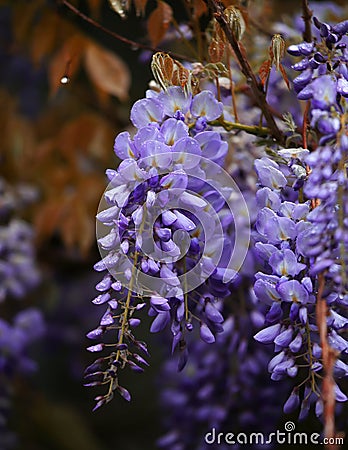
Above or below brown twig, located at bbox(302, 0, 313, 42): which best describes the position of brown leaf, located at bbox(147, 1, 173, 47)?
below

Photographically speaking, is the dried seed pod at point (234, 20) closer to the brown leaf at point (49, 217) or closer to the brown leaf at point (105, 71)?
the brown leaf at point (105, 71)

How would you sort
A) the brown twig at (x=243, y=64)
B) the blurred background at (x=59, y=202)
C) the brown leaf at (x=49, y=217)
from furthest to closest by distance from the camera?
the brown leaf at (x=49, y=217) → the blurred background at (x=59, y=202) → the brown twig at (x=243, y=64)

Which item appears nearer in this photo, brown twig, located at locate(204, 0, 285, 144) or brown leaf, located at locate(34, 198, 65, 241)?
brown twig, located at locate(204, 0, 285, 144)

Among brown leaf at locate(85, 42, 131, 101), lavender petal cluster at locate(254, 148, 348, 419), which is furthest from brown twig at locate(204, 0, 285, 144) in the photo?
brown leaf at locate(85, 42, 131, 101)

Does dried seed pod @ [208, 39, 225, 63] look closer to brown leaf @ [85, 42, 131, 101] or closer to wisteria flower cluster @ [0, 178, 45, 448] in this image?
brown leaf @ [85, 42, 131, 101]

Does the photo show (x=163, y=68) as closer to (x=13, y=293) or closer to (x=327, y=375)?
(x=327, y=375)

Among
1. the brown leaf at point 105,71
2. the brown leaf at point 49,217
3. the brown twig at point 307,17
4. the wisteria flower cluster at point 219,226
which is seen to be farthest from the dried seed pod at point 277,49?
the brown leaf at point 49,217
